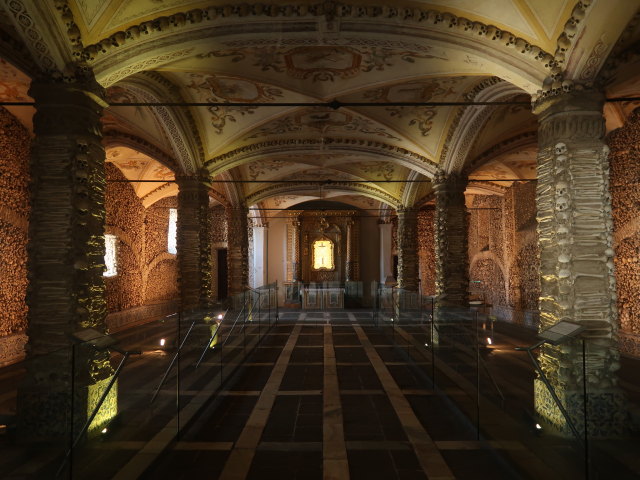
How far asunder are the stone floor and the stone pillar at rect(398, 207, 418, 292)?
26.2 ft

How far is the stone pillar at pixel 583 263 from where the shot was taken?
436 cm

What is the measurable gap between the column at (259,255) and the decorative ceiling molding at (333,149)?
1084 cm

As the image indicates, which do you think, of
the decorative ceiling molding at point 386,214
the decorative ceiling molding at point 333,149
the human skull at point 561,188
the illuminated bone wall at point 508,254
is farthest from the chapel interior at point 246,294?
the decorative ceiling molding at point 386,214

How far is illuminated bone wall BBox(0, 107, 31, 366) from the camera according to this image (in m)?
8.02

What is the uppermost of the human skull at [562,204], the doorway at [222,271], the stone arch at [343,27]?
the stone arch at [343,27]

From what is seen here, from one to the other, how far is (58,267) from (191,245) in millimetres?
4727

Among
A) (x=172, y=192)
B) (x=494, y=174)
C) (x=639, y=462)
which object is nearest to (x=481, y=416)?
(x=639, y=462)

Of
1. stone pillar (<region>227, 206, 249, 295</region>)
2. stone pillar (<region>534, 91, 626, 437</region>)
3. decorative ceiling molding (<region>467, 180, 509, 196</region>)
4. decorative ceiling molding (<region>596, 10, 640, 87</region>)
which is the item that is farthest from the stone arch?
decorative ceiling molding (<region>467, 180, 509, 196</region>)

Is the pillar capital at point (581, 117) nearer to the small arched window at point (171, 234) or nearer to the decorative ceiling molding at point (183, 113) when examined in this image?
the decorative ceiling molding at point (183, 113)

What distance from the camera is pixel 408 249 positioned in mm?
15609

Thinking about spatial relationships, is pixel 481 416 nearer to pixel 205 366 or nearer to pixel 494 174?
pixel 205 366

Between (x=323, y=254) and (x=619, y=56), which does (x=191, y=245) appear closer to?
(x=619, y=56)

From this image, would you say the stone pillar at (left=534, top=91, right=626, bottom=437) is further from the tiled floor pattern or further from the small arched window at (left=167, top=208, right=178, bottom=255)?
the small arched window at (left=167, top=208, right=178, bottom=255)

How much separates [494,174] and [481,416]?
11.3 m
